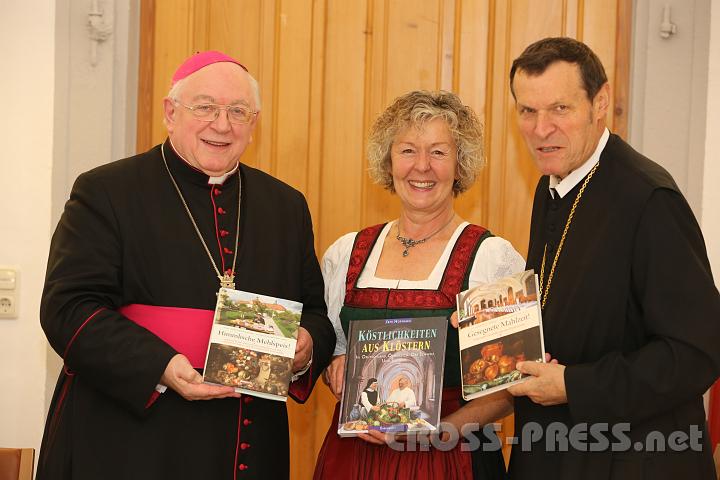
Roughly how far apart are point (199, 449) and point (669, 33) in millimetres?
2654

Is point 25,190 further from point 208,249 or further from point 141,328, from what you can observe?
A: point 141,328

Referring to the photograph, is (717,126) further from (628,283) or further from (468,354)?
(468,354)

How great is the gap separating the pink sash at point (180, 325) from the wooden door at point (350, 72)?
4.54ft

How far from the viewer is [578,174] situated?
2.49 meters

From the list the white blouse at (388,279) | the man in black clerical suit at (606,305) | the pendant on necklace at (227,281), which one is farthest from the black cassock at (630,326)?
the pendant on necklace at (227,281)

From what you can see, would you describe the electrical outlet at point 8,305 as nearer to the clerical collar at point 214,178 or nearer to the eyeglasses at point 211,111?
the clerical collar at point 214,178

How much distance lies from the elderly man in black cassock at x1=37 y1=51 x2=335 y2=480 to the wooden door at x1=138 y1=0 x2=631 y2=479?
0.96 metres

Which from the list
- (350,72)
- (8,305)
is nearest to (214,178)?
(350,72)

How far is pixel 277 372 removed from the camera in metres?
2.50

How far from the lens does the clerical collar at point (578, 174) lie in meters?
2.46

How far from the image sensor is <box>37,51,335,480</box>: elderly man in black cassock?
2494mm

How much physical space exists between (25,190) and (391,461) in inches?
80.3

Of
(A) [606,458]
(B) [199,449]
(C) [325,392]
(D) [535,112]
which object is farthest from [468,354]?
(C) [325,392]

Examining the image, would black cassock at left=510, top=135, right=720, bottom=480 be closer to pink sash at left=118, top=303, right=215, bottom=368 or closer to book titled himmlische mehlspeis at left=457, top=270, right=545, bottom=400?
book titled himmlische mehlspeis at left=457, top=270, right=545, bottom=400
